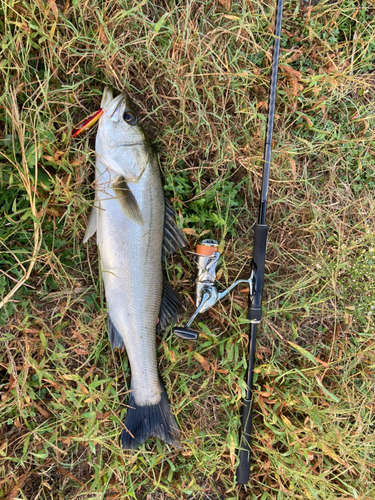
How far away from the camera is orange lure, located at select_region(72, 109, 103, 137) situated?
6.51ft

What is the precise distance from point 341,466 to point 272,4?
3.36 meters

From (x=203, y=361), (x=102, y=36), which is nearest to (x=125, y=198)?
(x=102, y=36)

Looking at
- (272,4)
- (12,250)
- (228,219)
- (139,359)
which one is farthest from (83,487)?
(272,4)

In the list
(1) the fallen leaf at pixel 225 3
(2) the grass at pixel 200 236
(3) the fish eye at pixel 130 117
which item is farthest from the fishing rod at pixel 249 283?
(3) the fish eye at pixel 130 117

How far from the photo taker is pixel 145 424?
212 centimetres

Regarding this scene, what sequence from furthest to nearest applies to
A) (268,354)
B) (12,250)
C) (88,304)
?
(268,354) → (88,304) → (12,250)

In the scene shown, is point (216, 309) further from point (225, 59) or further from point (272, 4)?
point (272, 4)

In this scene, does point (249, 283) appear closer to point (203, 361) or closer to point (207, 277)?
point (207, 277)

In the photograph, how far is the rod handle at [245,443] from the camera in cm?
218

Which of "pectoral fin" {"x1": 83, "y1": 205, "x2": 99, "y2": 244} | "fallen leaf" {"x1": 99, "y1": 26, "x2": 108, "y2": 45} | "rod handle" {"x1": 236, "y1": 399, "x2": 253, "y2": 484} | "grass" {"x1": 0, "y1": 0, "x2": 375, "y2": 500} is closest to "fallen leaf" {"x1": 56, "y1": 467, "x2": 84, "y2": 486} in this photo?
"grass" {"x1": 0, "y1": 0, "x2": 375, "y2": 500}

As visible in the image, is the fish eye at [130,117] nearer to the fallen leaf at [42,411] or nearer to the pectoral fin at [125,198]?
the pectoral fin at [125,198]

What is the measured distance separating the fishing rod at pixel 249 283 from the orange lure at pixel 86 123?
1.04 m

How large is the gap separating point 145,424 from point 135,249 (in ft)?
3.89

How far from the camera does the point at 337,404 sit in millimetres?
2367
